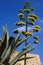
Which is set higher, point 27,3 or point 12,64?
point 27,3

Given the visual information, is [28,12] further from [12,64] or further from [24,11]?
[12,64]

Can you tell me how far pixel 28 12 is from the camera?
17.5 meters

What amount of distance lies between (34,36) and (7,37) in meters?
10.6

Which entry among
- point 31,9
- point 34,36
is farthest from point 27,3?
point 34,36

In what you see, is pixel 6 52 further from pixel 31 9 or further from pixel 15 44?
pixel 31 9

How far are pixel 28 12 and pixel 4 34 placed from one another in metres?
10.9

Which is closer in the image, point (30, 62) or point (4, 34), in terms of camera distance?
point (4, 34)

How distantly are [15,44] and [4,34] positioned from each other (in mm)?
363

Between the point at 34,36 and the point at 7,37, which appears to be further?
the point at 34,36

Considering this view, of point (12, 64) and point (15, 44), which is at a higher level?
point (15, 44)

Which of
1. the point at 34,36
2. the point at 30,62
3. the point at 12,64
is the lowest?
the point at 12,64

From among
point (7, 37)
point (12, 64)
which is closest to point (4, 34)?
point (7, 37)

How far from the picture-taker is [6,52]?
21.5 ft

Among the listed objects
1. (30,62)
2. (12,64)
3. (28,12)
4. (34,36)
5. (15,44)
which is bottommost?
(12,64)
